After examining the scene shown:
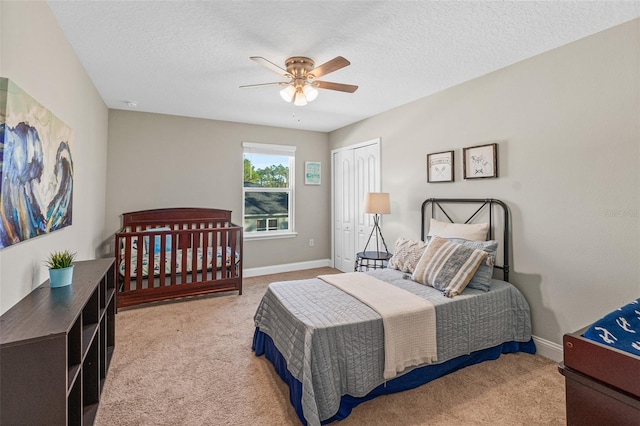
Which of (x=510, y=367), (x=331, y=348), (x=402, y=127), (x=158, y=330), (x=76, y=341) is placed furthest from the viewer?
(x=402, y=127)

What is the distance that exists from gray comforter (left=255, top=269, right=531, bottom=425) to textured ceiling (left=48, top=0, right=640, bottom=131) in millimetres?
1859

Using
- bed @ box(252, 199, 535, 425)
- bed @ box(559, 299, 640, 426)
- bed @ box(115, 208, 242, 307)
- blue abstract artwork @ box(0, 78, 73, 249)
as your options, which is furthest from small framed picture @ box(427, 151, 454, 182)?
blue abstract artwork @ box(0, 78, 73, 249)

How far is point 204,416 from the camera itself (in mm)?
1677

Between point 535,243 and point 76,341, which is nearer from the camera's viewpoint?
point 76,341

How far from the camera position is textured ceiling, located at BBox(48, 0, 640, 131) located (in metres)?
1.79

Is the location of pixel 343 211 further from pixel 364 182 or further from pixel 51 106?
pixel 51 106

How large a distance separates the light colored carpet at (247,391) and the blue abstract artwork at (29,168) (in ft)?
3.74

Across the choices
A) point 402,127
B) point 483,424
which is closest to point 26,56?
point 483,424

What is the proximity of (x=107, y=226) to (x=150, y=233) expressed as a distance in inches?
37.6

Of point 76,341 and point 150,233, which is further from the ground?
point 150,233

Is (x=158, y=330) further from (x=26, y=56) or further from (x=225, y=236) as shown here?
(x=26, y=56)

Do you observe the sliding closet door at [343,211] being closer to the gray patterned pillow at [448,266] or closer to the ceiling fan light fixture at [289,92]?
the gray patterned pillow at [448,266]

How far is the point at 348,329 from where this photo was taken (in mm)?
1680

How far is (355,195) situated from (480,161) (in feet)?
6.84
